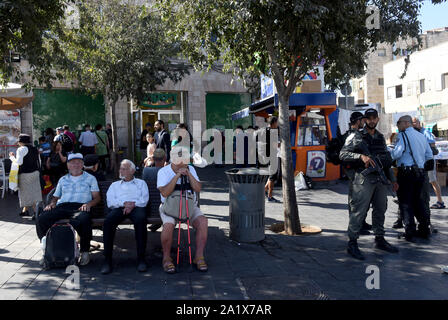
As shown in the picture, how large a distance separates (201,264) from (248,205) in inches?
56.5

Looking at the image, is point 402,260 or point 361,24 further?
point 361,24

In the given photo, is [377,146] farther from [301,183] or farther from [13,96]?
[13,96]

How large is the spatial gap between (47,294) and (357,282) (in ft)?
10.5

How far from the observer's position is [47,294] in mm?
4109

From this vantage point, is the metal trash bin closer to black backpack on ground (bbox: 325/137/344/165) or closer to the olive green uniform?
black backpack on ground (bbox: 325/137/344/165)

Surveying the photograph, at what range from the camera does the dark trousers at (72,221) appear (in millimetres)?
5062

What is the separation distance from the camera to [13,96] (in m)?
9.81

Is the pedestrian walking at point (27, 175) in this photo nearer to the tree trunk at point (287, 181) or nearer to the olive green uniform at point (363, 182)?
the tree trunk at point (287, 181)

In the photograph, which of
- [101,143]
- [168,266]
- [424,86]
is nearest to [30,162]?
[168,266]

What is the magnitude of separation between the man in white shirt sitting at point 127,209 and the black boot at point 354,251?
2620mm

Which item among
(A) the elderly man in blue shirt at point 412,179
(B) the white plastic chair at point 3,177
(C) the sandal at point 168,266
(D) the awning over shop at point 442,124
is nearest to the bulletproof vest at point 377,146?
(A) the elderly man in blue shirt at point 412,179
